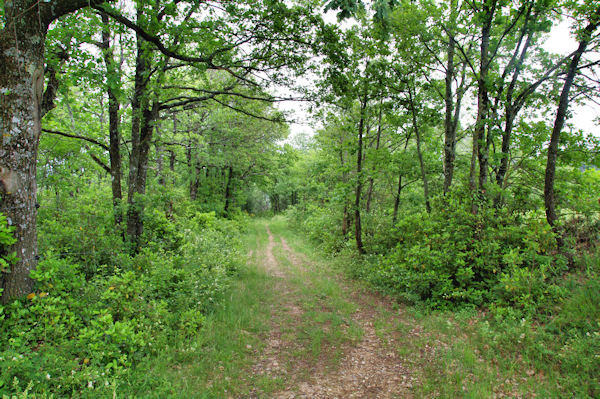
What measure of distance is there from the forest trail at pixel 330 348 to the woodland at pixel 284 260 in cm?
12

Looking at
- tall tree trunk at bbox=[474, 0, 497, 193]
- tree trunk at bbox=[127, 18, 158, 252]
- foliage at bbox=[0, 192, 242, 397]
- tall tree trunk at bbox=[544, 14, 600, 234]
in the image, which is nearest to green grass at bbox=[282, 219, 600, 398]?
tall tree trunk at bbox=[544, 14, 600, 234]

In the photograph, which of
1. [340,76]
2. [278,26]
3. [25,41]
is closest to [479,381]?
[340,76]

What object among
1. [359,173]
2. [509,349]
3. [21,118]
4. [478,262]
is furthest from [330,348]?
[359,173]

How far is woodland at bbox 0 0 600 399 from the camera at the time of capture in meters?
3.88

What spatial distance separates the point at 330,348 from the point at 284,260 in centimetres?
797

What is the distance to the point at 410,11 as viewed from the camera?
27.5 feet

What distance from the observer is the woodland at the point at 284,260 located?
388 centimetres

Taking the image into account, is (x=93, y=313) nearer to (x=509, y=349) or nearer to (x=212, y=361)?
(x=212, y=361)

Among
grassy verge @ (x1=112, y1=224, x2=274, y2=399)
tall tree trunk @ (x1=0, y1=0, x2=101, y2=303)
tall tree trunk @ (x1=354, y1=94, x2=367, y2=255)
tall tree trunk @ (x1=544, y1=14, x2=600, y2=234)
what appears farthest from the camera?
tall tree trunk @ (x1=354, y1=94, x2=367, y2=255)

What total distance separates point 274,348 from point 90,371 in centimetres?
288

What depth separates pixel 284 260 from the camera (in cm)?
1319

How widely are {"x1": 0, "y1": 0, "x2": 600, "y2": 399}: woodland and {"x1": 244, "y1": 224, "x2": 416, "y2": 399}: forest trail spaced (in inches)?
4.5

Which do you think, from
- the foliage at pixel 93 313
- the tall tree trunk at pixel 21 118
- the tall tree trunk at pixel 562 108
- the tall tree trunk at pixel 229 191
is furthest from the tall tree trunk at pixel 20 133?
the tall tree trunk at pixel 229 191

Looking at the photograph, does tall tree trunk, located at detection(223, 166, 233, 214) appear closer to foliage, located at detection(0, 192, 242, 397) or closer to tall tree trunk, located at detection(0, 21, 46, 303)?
foliage, located at detection(0, 192, 242, 397)
